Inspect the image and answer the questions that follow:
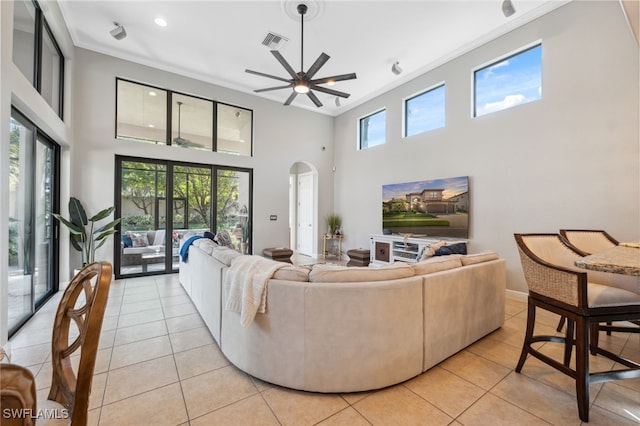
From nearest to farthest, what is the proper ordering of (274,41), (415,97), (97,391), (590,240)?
1. (97,391)
2. (590,240)
3. (274,41)
4. (415,97)

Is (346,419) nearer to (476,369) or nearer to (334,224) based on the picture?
(476,369)

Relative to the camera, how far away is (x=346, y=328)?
179cm

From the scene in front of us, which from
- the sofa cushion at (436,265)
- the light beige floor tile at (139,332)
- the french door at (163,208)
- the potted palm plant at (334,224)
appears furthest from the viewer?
the potted palm plant at (334,224)

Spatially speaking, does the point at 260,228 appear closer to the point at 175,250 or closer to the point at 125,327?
the point at 175,250

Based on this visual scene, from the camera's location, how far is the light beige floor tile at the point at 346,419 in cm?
157

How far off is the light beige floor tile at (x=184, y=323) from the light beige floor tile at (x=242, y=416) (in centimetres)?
139

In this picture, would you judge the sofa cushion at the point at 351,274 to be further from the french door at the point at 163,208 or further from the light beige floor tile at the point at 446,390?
the french door at the point at 163,208

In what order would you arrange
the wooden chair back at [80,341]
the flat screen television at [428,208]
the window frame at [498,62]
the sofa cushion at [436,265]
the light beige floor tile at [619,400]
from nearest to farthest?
1. the wooden chair back at [80,341]
2. the light beige floor tile at [619,400]
3. the sofa cushion at [436,265]
4. the window frame at [498,62]
5. the flat screen television at [428,208]

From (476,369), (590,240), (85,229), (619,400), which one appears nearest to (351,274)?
(476,369)

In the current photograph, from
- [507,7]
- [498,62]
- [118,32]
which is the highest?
[118,32]

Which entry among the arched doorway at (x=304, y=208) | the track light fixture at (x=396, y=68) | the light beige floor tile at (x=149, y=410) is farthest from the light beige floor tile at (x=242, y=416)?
the arched doorway at (x=304, y=208)

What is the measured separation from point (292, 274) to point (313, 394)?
81 centimetres

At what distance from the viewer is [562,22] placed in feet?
11.2

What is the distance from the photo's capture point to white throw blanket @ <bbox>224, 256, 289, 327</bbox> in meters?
1.85
